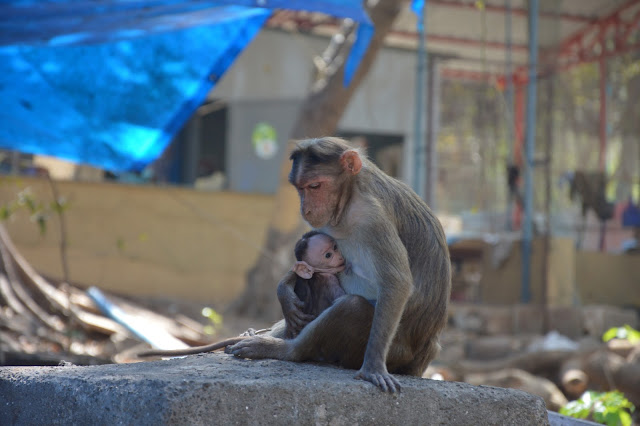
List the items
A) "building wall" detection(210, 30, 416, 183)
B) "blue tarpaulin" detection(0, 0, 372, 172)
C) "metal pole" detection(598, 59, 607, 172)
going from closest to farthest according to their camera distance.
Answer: "blue tarpaulin" detection(0, 0, 372, 172)
"building wall" detection(210, 30, 416, 183)
"metal pole" detection(598, 59, 607, 172)

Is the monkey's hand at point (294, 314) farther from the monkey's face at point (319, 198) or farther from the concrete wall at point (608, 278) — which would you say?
the concrete wall at point (608, 278)

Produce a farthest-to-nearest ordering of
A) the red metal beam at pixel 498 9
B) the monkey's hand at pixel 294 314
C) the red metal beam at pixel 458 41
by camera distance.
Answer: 1. the red metal beam at pixel 458 41
2. the red metal beam at pixel 498 9
3. the monkey's hand at pixel 294 314

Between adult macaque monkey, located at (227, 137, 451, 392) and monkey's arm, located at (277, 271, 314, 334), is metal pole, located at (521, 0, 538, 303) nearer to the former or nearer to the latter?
adult macaque monkey, located at (227, 137, 451, 392)

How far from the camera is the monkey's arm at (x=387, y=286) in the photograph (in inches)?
119

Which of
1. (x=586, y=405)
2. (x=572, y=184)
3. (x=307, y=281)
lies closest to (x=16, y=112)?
(x=307, y=281)

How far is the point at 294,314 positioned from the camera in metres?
3.44

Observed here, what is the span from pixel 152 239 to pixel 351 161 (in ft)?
26.2

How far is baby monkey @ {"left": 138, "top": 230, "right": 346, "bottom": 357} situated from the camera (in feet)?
11.3

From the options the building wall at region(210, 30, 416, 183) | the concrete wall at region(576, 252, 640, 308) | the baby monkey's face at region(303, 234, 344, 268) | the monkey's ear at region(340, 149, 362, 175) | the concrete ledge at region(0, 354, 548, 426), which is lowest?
the concrete wall at region(576, 252, 640, 308)

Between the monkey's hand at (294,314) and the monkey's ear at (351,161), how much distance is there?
65cm

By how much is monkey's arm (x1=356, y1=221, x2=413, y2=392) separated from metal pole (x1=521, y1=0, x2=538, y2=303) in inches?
291

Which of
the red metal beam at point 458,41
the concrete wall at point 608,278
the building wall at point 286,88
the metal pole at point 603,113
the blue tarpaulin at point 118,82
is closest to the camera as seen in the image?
the blue tarpaulin at point 118,82

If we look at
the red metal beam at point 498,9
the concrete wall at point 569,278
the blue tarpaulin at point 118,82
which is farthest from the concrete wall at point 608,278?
the blue tarpaulin at point 118,82

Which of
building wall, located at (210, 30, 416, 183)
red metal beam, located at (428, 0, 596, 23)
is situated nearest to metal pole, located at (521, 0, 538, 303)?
red metal beam, located at (428, 0, 596, 23)
